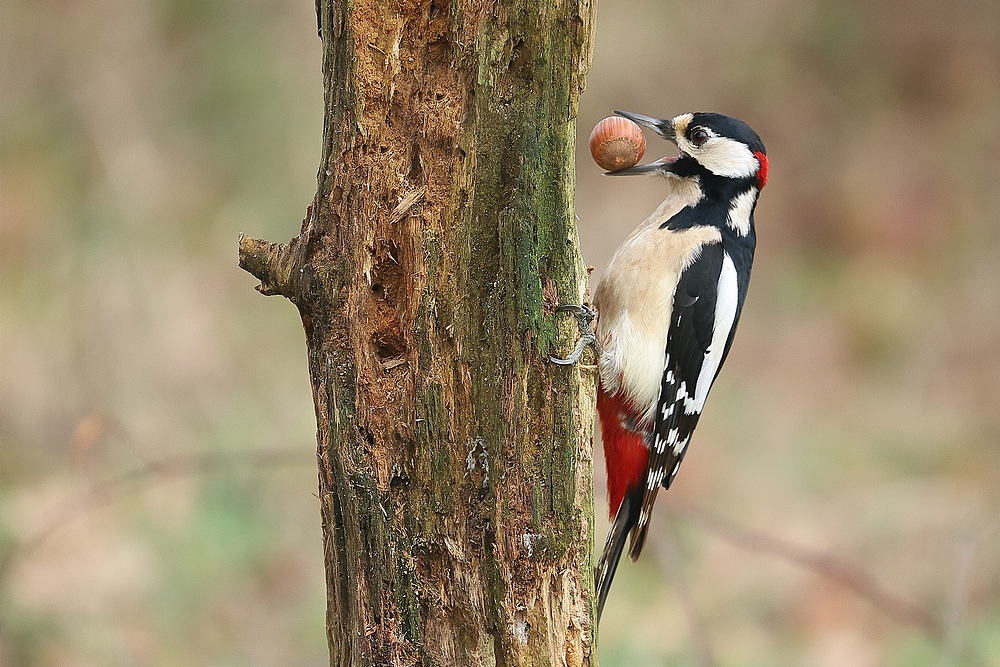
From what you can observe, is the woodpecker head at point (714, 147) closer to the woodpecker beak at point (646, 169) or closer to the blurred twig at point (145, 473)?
the woodpecker beak at point (646, 169)

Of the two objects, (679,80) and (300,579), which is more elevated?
(679,80)

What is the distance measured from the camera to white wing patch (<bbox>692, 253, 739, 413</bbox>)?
119 inches

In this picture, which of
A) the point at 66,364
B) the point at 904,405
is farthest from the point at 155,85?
the point at 904,405

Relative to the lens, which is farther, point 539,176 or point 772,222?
point 772,222

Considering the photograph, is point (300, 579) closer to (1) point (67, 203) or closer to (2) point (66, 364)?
(2) point (66, 364)

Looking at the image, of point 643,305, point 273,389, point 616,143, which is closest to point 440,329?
point 616,143

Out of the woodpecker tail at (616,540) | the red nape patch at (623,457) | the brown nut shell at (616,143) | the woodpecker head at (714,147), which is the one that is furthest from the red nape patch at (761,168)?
the woodpecker tail at (616,540)

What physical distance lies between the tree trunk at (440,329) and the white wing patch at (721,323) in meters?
1.13

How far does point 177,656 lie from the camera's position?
3.97 metres

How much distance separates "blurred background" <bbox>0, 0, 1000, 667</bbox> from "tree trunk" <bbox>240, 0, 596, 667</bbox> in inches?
43.6

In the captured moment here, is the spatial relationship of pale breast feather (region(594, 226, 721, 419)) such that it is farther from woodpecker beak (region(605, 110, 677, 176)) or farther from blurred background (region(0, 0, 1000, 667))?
blurred background (region(0, 0, 1000, 667))

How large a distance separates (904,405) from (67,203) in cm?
521

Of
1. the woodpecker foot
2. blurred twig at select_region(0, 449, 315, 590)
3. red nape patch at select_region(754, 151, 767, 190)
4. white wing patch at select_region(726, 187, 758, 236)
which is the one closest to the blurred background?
blurred twig at select_region(0, 449, 315, 590)

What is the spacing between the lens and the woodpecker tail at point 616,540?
2.85m
